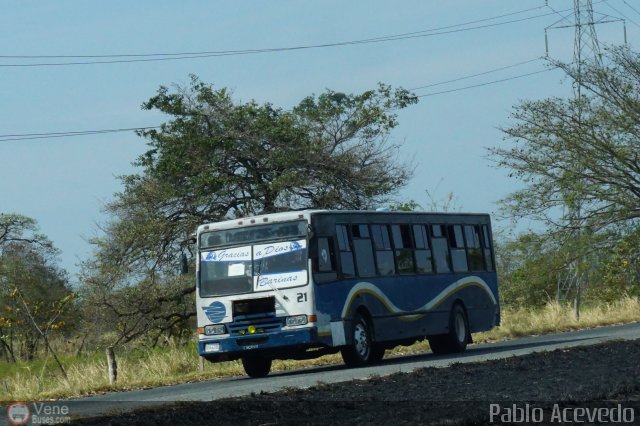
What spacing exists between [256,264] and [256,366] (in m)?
2.04

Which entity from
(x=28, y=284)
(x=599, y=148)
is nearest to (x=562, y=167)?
(x=599, y=148)

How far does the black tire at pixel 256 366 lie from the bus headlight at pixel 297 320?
1.24 meters

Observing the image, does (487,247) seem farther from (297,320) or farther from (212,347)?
(212,347)

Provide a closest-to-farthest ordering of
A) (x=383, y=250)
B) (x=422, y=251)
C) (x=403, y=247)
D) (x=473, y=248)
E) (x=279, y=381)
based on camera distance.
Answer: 1. (x=279, y=381)
2. (x=383, y=250)
3. (x=403, y=247)
4. (x=422, y=251)
5. (x=473, y=248)

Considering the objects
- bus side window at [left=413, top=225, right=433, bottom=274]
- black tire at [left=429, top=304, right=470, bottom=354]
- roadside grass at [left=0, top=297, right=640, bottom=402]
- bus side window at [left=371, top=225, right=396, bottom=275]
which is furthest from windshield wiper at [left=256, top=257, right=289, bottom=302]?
black tire at [left=429, top=304, right=470, bottom=354]

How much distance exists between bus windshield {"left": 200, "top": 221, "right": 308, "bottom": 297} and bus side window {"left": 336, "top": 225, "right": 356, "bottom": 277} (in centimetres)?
99

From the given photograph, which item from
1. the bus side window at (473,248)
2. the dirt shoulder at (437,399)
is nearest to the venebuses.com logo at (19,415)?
the dirt shoulder at (437,399)

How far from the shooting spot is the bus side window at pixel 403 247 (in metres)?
25.0

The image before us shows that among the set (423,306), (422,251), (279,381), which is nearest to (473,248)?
(422,251)

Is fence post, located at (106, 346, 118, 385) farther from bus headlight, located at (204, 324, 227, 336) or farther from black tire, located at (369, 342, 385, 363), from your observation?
black tire, located at (369, 342, 385, 363)

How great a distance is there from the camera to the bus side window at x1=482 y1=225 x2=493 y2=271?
28609 mm

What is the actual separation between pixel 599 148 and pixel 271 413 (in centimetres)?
2755

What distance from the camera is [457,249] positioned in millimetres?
27250

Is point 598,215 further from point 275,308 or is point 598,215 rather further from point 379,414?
point 379,414
